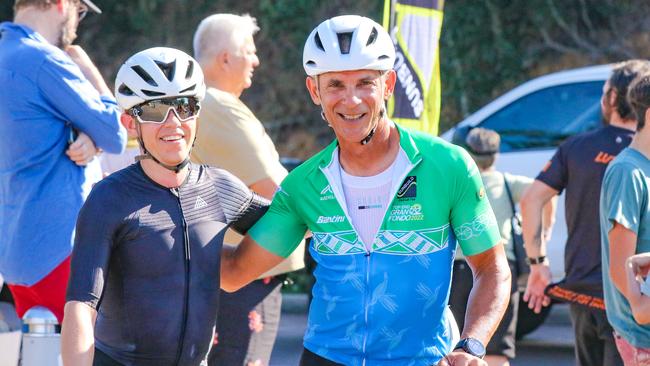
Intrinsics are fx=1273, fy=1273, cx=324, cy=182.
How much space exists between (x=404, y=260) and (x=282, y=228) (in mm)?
506

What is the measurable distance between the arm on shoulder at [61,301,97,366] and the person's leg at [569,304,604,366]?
341 centimetres

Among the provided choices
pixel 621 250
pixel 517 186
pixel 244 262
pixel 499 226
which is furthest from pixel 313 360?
pixel 517 186

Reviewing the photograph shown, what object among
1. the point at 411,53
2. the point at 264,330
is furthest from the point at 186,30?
the point at 264,330

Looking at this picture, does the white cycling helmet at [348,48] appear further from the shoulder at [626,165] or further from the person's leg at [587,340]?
the person's leg at [587,340]

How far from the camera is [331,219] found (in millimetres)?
4238

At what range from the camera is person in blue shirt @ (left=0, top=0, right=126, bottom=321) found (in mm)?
5684

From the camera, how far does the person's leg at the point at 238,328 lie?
5977 millimetres

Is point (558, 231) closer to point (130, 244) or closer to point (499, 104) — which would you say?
point (499, 104)

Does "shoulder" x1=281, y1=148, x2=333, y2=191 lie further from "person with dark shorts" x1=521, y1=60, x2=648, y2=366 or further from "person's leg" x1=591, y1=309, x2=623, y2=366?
"person with dark shorts" x1=521, y1=60, x2=648, y2=366

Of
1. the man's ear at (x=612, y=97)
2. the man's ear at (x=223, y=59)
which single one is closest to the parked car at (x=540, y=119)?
the man's ear at (x=612, y=97)

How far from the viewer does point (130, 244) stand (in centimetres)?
417

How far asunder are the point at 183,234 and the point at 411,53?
3.29 meters

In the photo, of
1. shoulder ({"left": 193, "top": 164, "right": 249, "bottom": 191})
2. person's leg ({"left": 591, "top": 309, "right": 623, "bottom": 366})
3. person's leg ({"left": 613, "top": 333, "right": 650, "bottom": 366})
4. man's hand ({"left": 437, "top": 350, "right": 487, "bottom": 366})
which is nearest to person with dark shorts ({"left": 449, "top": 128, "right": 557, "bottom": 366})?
person's leg ({"left": 591, "top": 309, "right": 623, "bottom": 366})

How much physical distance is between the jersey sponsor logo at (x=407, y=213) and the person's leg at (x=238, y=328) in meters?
1.97
